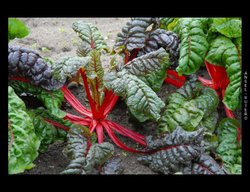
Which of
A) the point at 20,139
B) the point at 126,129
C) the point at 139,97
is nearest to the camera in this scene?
the point at 20,139

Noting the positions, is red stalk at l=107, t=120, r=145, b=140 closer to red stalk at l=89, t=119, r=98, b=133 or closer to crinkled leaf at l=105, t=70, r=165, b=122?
red stalk at l=89, t=119, r=98, b=133

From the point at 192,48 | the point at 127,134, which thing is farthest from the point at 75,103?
the point at 192,48

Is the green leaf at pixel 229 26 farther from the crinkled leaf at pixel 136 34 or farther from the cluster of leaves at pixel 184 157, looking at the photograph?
the cluster of leaves at pixel 184 157

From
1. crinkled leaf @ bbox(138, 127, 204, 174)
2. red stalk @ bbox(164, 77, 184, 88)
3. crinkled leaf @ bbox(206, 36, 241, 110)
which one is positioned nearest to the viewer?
crinkled leaf @ bbox(138, 127, 204, 174)

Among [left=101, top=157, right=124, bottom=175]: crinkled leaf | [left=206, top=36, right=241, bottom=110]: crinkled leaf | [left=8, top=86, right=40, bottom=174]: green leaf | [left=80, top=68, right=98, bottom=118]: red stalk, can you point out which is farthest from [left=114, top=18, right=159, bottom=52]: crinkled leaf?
[left=8, top=86, right=40, bottom=174]: green leaf

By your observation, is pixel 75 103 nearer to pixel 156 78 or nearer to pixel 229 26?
pixel 156 78
